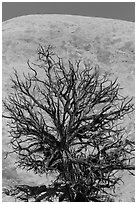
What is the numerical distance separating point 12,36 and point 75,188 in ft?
162

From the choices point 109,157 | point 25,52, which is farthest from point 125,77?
point 109,157

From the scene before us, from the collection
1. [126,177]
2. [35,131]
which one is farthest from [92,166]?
[126,177]

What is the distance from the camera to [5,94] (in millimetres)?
41094

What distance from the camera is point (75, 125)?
11367 mm

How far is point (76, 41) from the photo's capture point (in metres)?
59.1

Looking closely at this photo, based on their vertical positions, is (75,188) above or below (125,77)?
below

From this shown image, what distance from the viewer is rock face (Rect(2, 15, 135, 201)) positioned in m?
52.3

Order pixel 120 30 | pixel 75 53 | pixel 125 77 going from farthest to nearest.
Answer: pixel 120 30 → pixel 75 53 → pixel 125 77

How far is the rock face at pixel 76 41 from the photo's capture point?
52338 mm

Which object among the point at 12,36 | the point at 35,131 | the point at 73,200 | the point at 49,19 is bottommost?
the point at 73,200

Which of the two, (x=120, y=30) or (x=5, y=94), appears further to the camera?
(x=120, y=30)

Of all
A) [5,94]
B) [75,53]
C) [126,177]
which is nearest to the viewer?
[126,177]

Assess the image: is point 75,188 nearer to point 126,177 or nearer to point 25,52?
point 126,177

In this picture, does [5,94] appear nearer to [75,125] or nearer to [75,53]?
[75,53]
